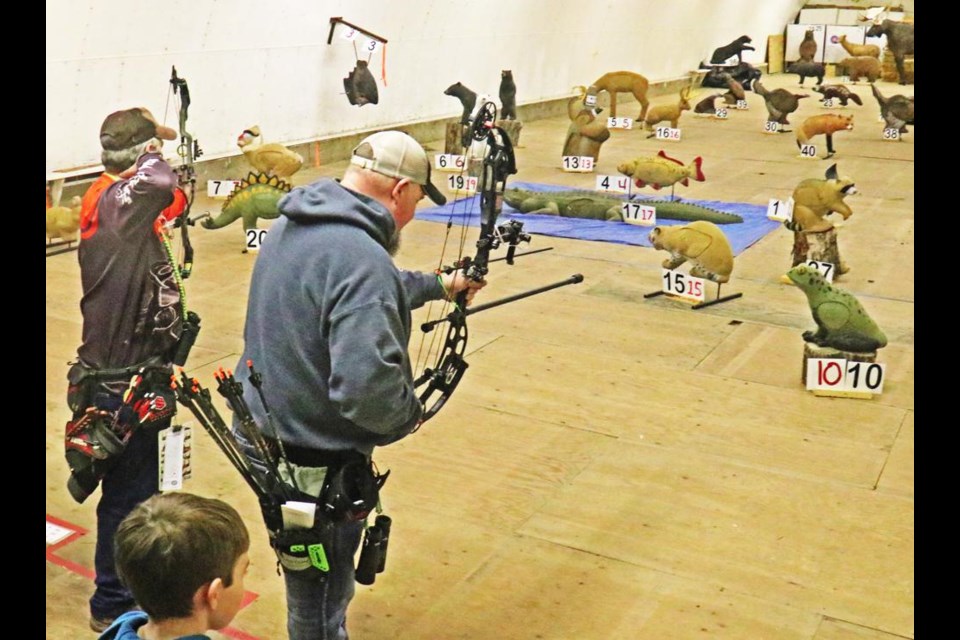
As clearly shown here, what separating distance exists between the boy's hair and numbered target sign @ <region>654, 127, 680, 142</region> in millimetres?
13978

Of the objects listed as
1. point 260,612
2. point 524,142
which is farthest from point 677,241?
point 524,142

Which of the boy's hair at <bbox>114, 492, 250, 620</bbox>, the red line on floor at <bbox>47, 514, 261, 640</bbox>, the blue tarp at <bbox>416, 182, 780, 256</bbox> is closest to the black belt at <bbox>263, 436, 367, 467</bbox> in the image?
the boy's hair at <bbox>114, 492, 250, 620</bbox>

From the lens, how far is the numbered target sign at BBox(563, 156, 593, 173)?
43.0 ft

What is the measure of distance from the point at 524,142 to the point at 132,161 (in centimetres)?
1221

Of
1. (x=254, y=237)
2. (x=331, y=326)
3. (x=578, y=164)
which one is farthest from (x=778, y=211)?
(x=331, y=326)

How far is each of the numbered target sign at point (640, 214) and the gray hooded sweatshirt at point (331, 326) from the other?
771 cm

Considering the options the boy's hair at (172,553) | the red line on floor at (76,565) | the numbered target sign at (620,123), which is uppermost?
the numbered target sign at (620,123)

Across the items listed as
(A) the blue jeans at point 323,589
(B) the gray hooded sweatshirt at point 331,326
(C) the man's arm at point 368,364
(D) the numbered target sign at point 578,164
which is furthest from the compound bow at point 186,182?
(D) the numbered target sign at point 578,164

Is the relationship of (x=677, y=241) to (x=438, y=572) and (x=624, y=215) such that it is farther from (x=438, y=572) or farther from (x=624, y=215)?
(x=438, y=572)

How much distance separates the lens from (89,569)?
14.0 ft

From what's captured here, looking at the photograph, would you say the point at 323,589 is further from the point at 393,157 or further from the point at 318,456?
the point at 393,157

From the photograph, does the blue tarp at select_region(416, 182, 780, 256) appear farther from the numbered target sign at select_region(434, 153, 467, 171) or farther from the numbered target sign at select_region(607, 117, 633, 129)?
the numbered target sign at select_region(607, 117, 633, 129)

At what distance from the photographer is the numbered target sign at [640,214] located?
409 inches

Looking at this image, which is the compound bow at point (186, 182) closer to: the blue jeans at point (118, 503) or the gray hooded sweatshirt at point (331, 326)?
the blue jeans at point (118, 503)
